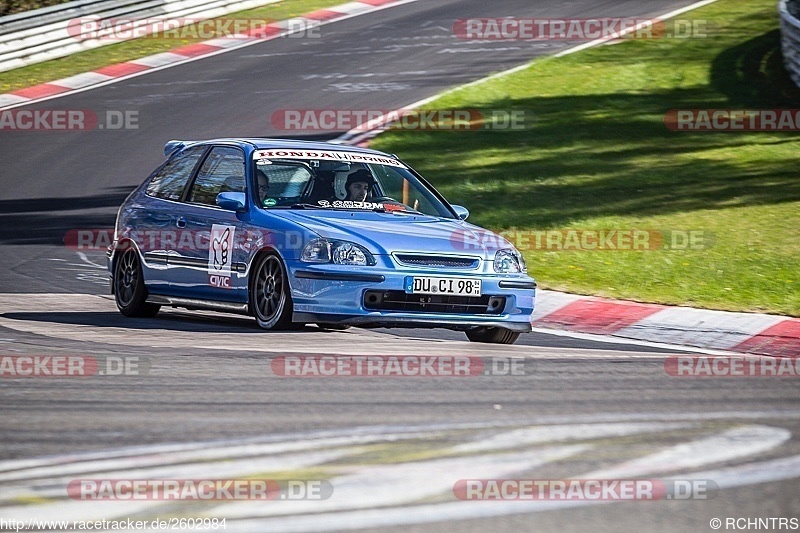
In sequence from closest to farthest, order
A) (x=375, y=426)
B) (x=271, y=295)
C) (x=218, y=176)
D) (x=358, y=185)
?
1. (x=375, y=426)
2. (x=271, y=295)
3. (x=358, y=185)
4. (x=218, y=176)

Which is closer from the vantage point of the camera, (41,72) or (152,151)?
(152,151)

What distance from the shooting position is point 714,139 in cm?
2044

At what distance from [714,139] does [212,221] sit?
11.8 metres

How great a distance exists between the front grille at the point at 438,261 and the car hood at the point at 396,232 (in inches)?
1.7

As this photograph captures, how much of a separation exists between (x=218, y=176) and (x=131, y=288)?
1252mm

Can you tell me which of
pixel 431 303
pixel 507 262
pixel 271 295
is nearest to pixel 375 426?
pixel 431 303

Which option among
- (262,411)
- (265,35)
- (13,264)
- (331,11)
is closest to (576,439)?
(262,411)

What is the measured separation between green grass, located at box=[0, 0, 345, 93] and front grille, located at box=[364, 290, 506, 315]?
1747 centimetres

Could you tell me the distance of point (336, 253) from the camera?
9.38 m

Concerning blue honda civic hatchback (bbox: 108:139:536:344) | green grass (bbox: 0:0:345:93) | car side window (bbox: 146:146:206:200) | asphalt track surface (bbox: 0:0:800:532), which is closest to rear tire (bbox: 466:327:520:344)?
blue honda civic hatchback (bbox: 108:139:536:344)

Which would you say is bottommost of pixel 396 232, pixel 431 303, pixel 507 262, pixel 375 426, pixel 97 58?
pixel 431 303

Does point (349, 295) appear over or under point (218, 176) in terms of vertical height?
under

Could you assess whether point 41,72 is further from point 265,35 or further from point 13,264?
Result: point 13,264

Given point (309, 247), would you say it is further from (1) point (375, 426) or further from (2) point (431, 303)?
(1) point (375, 426)
